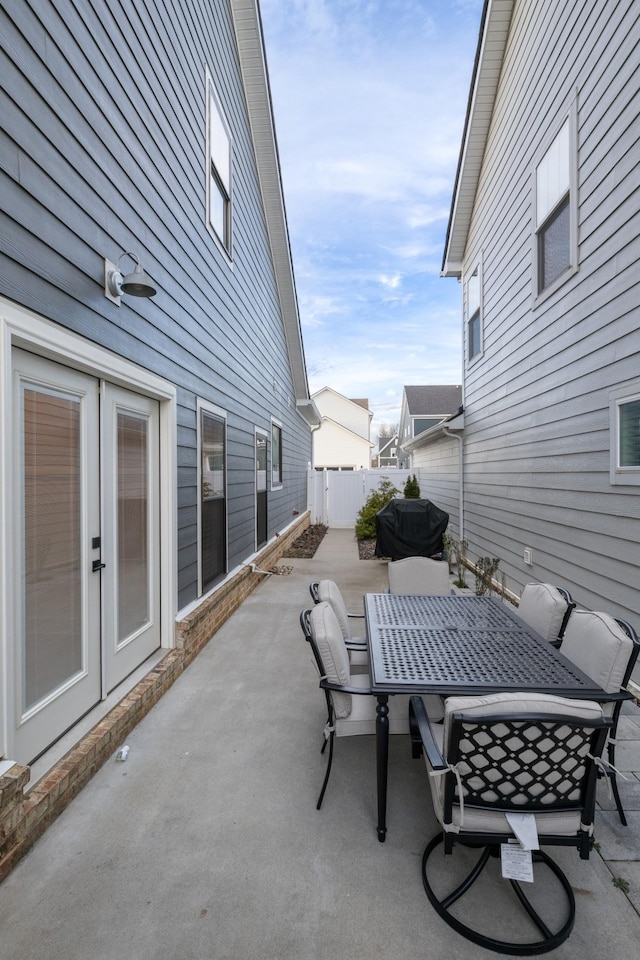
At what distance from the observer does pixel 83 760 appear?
8.10 ft

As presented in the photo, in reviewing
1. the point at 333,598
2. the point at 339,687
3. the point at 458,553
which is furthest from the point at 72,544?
the point at 458,553

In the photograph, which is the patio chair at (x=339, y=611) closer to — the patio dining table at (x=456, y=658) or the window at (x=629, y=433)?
the patio dining table at (x=456, y=658)

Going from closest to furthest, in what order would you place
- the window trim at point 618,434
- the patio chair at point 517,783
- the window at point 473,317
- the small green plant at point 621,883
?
the patio chair at point 517,783
the small green plant at point 621,883
the window trim at point 618,434
the window at point 473,317

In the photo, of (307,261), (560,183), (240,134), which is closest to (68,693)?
(560,183)

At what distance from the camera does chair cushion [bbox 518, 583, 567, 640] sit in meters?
2.88

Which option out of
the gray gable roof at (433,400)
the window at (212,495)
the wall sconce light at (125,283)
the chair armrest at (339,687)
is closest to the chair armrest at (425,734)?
the chair armrest at (339,687)

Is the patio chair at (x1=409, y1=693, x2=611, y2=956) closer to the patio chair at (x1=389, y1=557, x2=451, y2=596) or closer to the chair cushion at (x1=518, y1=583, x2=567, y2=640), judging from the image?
the chair cushion at (x1=518, y1=583, x2=567, y2=640)

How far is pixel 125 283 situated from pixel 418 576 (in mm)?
3125

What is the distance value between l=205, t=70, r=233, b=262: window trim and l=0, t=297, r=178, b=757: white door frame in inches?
96.5

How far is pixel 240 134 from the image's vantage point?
22.1ft

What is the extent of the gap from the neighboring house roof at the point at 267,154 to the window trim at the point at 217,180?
5.16ft

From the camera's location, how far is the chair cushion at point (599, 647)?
215cm

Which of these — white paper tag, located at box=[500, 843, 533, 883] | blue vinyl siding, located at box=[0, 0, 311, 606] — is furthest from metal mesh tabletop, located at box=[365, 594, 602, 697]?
blue vinyl siding, located at box=[0, 0, 311, 606]

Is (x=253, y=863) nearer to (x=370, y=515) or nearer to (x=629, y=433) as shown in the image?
(x=629, y=433)
